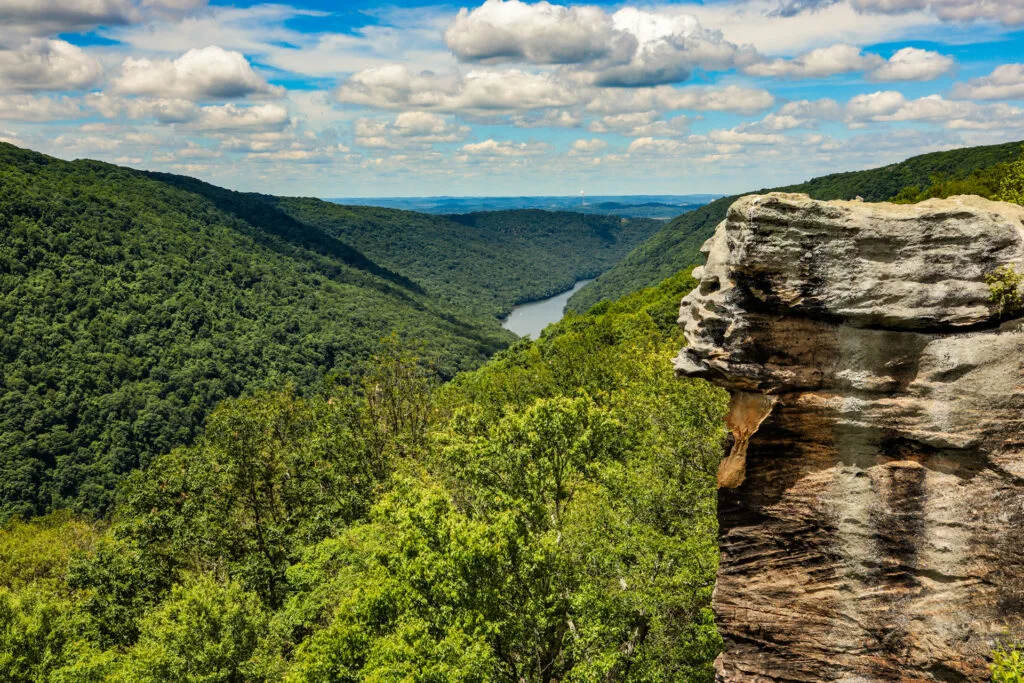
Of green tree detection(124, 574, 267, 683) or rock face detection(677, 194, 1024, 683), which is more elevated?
rock face detection(677, 194, 1024, 683)

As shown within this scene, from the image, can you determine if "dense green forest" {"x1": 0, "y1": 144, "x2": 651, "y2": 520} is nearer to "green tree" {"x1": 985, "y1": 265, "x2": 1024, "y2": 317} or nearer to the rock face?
the rock face

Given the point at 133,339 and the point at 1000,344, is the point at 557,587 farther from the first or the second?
the point at 133,339

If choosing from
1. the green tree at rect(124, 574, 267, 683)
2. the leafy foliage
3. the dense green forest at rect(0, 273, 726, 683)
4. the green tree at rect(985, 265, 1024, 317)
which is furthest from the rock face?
the green tree at rect(124, 574, 267, 683)

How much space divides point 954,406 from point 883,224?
4070mm

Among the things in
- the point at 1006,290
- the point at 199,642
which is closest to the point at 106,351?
the point at 199,642

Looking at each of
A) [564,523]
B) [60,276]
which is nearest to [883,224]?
[564,523]

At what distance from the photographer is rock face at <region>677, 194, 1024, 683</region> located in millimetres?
12258

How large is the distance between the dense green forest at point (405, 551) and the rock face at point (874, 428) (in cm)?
583

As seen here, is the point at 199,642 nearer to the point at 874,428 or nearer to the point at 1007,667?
the point at 874,428

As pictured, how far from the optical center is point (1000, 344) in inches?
479

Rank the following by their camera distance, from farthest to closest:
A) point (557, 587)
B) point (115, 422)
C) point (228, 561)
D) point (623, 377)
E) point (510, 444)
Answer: point (115, 422) → point (623, 377) → point (228, 561) → point (510, 444) → point (557, 587)

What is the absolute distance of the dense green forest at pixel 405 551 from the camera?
19.0 meters

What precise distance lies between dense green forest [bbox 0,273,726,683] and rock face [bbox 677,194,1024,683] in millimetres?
5826

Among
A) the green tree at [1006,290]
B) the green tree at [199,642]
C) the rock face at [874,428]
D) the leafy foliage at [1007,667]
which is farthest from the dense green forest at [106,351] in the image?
the leafy foliage at [1007,667]
